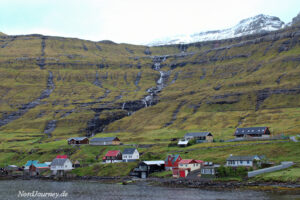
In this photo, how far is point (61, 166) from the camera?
Result: 140 m

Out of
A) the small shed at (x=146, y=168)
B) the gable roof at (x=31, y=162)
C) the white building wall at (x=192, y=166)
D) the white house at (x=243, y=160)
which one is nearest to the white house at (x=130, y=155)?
the small shed at (x=146, y=168)

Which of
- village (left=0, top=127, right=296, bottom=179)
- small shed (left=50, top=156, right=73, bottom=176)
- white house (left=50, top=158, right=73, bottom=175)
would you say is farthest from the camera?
white house (left=50, top=158, right=73, bottom=175)

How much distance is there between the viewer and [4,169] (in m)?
148

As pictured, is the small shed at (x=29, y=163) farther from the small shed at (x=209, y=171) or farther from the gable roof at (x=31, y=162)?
the small shed at (x=209, y=171)

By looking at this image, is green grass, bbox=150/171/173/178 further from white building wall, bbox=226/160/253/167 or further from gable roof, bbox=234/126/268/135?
gable roof, bbox=234/126/268/135

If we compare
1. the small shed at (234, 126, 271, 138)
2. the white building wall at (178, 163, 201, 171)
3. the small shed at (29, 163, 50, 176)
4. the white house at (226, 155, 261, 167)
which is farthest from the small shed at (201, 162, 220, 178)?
the small shed at (29, 163, 50, 176)

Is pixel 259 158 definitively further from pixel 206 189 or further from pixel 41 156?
pixel 41 156

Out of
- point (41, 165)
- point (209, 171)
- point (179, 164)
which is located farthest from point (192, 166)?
point (41, 165)

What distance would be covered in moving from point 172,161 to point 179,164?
27.2 feet

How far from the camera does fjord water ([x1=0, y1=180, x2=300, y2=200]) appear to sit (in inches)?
3238

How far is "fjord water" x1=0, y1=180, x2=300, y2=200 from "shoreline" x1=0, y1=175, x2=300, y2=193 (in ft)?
12.5

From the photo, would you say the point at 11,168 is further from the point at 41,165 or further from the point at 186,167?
the point at 186,167

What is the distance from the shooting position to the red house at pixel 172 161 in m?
122

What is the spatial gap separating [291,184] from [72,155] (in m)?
95.5
